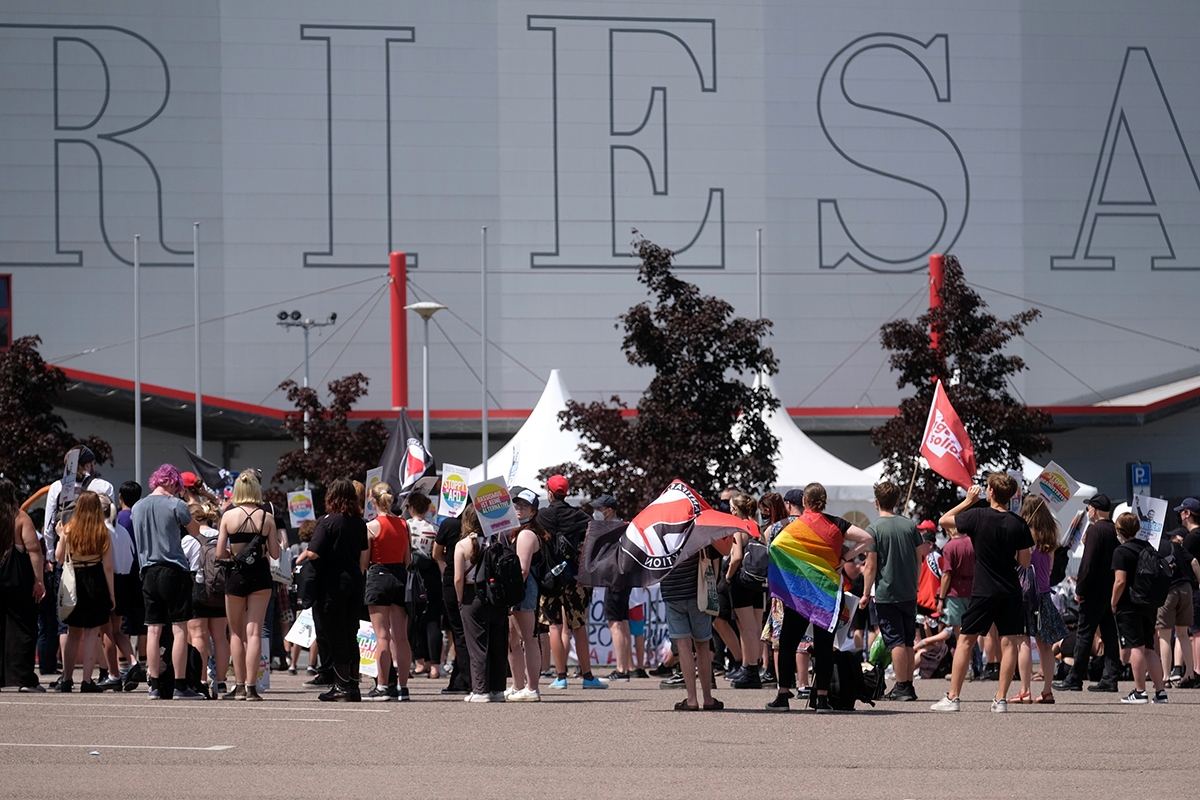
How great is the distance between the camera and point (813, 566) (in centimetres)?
1198

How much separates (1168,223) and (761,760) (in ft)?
111

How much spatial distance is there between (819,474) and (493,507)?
14.4 metres

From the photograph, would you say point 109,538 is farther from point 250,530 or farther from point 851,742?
point 851,742

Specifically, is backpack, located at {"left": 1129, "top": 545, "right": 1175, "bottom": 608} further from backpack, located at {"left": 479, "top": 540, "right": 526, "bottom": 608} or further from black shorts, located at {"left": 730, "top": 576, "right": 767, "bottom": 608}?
backpack, located at {"left": 479, "top": 540, "right": 526, "bottom": 608}

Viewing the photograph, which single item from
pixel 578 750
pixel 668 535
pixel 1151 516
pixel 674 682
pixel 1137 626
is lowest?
pixel 674 682

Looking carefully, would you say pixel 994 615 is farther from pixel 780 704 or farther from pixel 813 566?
pixel 780 704

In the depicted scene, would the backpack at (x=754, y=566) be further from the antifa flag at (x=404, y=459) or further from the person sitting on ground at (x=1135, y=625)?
the antifa flag at (x=404, y=459)

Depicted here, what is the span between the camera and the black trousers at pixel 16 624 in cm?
1384

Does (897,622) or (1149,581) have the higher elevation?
(1149,581)

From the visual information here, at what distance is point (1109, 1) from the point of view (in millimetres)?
39969

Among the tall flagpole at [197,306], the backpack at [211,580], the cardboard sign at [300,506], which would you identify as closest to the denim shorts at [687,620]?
the backpack at [211,580]

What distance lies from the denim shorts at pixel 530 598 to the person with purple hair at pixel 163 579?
2678 mm

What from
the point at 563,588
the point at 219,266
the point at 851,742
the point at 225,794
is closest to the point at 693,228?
the point at 219,266

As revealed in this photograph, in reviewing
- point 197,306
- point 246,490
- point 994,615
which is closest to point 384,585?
point 246,490
